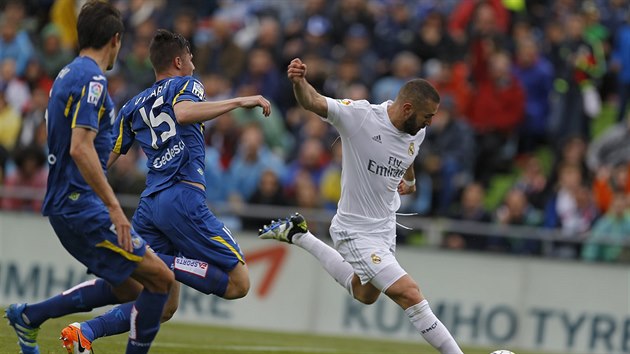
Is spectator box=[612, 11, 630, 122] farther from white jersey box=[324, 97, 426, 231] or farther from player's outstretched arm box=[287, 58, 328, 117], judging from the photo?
player's outstretched arm box=[287, 58, 328, 117]

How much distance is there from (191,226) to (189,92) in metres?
1.15

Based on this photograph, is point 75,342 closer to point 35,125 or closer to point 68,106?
point 68,106

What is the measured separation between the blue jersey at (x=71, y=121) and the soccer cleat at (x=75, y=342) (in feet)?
4.98

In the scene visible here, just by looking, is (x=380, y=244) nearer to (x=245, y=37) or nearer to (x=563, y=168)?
(x=563, y=168)

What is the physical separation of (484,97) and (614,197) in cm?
297

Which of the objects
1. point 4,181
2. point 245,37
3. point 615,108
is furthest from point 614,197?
point 4,181

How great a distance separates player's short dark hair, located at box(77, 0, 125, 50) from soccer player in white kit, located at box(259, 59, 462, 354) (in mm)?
2182

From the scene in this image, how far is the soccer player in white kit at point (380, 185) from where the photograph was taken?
10.7 meters

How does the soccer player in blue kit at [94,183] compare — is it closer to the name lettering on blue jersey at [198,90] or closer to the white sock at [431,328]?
the name lettering on blue jersey at [198,90]

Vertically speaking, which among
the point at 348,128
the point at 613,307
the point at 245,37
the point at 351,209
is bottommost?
the point at 613,307

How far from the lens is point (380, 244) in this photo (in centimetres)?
1112

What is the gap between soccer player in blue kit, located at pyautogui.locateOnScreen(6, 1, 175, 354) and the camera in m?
8.67

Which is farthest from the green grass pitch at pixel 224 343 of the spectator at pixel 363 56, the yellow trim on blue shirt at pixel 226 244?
the spectator at pixel 363 56

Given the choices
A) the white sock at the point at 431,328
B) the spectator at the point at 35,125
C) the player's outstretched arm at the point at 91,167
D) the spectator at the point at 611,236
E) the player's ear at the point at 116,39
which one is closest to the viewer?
the player's outstretched arm at the point at 91,167
